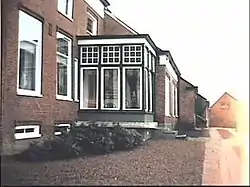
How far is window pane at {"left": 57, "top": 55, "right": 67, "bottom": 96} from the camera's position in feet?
47.2

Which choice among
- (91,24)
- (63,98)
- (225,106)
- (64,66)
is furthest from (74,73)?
(225,106)

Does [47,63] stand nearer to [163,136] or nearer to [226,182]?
[163,136]

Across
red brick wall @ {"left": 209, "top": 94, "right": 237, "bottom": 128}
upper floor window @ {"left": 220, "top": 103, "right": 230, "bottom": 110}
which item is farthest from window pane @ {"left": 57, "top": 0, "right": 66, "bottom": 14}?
upper floor window @ {"left": 220, "top": 103, "right": 230, "bottom": 110}

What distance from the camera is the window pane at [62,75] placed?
14.4 m

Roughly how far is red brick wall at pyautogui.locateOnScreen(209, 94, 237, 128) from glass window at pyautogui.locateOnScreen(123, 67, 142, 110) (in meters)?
10.5

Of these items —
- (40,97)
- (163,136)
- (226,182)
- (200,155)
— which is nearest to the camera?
(226,182)

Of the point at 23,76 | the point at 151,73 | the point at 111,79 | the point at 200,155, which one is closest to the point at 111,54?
the point at 111,79

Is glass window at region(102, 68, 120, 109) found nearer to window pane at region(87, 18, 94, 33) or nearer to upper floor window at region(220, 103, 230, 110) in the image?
window pane at region(87, 18, 94, 33)

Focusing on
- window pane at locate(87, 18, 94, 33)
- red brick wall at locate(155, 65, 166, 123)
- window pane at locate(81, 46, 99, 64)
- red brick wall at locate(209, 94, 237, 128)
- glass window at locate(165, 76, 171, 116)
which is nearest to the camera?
red brick wall at locate(209, 94, 237, 128)

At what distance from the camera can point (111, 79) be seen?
16047mm

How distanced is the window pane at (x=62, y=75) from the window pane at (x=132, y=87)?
6.82 feet

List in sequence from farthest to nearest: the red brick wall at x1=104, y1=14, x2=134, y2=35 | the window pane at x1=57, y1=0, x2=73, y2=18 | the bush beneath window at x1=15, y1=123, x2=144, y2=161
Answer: the red brick wall at x1=104, y1=14, x2=134, y2=35
the window pane at x1=57, y1=0, x2=73, y2=18
the bush beneath window at x1=15, y1=123, x2=144, y2=161

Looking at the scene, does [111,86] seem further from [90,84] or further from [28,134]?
[28,134]

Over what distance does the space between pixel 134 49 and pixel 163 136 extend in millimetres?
3302
